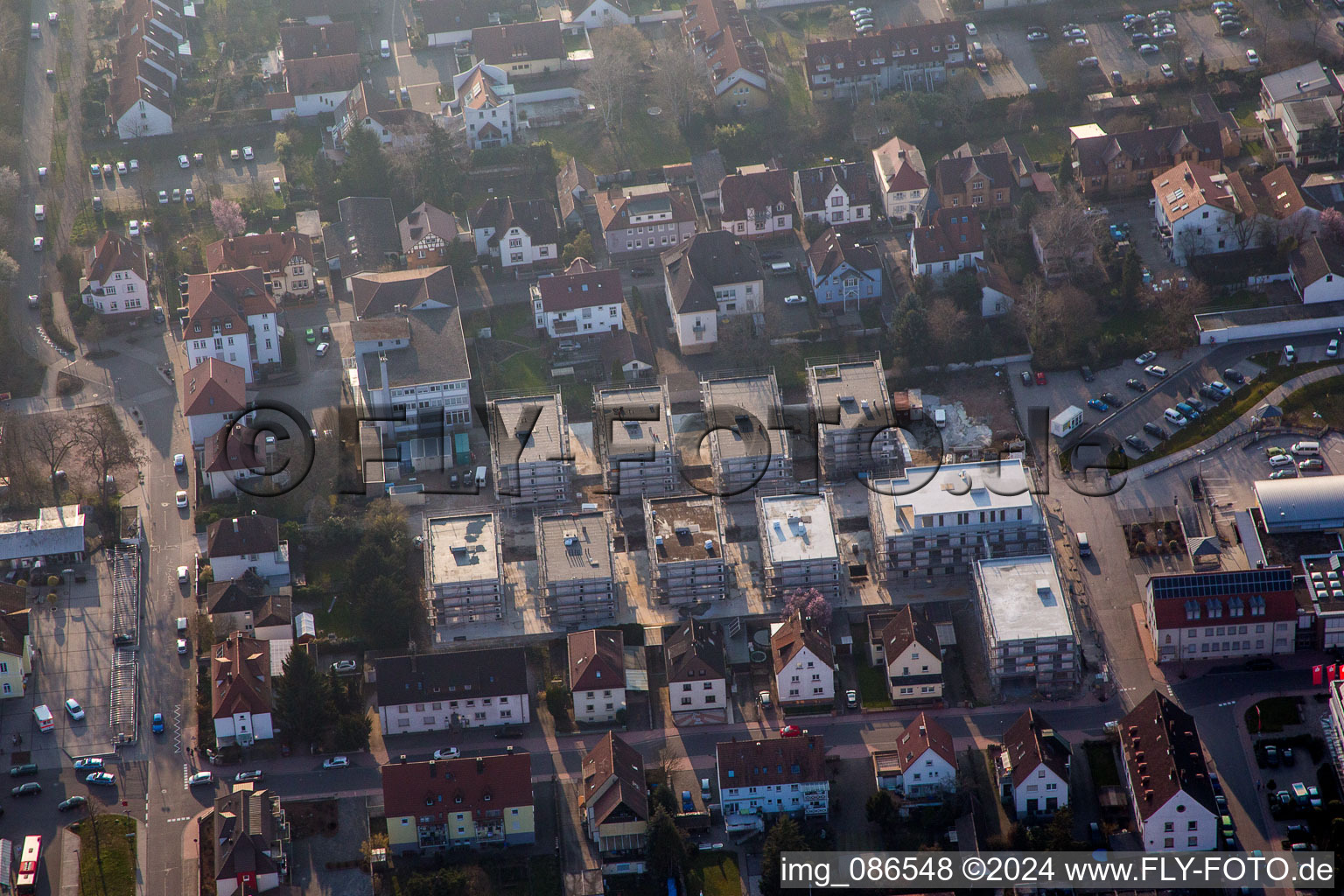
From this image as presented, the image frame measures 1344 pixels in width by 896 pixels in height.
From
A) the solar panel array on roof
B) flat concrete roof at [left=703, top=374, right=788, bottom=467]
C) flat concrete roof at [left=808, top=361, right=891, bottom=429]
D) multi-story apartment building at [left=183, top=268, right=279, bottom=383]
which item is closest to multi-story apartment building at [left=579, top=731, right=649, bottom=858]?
flat concrete roof at [left=703, top=374, right=788, bottom=467]

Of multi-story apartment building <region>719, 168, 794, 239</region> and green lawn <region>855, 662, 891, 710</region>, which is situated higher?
multi-story apartment building <region>719, 168, 794, 239</region>

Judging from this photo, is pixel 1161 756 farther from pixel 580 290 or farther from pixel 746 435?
pixel 580 290

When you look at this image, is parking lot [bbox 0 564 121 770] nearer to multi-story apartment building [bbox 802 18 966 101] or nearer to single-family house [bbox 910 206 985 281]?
single-family house [bbox 910 206 985 281]

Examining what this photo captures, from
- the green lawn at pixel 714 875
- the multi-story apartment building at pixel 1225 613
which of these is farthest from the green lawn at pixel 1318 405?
the green lawn at pixel 714 875

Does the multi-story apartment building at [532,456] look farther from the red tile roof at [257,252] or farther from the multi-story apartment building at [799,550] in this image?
the red tile roof at [257,252]

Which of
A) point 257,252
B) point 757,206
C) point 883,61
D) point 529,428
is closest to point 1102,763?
point 529,428

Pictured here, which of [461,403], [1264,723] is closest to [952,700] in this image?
[1264,723]
